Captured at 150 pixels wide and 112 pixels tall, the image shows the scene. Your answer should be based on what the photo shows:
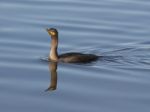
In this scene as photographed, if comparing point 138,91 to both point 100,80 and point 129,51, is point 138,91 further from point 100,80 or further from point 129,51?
point 129,51

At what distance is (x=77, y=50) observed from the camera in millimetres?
18703

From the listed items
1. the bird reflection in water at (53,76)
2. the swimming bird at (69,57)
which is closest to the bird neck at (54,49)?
the swimming bird at (69,57)

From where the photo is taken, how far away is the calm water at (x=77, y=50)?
14430 millimetres

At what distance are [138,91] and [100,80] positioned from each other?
1189 millimetres

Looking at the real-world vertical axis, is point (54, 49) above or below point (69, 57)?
above

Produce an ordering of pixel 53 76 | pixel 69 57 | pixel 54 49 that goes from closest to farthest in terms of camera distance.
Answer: pixel 53 76, pixel 69 57, pixel 54 49

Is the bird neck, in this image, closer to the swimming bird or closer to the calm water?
the swimming bird

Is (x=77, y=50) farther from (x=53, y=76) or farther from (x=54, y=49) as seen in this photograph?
(x=53, y=76)

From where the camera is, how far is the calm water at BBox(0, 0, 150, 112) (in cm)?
1443

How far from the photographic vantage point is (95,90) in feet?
49.7

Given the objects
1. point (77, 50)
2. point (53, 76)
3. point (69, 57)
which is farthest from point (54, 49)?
point (53, 76)

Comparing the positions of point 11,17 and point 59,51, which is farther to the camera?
point 11,17

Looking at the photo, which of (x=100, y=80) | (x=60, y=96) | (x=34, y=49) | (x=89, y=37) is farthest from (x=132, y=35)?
(x=60, y=96)

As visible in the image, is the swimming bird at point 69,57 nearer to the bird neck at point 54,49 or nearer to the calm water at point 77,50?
the bird neck at point 54,49
